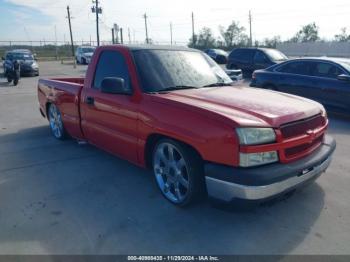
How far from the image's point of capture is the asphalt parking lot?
299 cm

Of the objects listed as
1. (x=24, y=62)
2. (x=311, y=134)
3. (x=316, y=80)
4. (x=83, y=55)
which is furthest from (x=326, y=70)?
(x=83, y=55)

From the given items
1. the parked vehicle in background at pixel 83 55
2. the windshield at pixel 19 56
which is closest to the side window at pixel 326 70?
the windshield at pixel 19 56

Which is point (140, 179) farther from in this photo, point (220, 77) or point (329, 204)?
point (329, 204)

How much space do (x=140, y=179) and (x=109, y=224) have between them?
117 centimetres

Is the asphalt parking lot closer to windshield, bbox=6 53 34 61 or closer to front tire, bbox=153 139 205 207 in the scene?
front tire, bbox=153 139 205 207

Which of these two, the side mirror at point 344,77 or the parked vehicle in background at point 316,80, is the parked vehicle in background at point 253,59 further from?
the side mirror at point 344,77

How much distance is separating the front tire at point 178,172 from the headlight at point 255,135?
0.61 meters

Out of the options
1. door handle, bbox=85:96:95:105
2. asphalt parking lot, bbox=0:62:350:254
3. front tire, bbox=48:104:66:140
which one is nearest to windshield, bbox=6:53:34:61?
front tire, bbox=48:104:66:140

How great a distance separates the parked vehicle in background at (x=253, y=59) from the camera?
1528 cm

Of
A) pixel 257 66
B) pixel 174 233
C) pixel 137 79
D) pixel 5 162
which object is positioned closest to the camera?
pixel 174 233

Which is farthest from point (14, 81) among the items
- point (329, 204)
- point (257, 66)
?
point (329, 204)

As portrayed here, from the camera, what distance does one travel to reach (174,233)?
3.19 meters

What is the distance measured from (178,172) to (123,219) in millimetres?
776

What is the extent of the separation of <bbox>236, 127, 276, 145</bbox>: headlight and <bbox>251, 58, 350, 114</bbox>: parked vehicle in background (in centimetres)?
571
